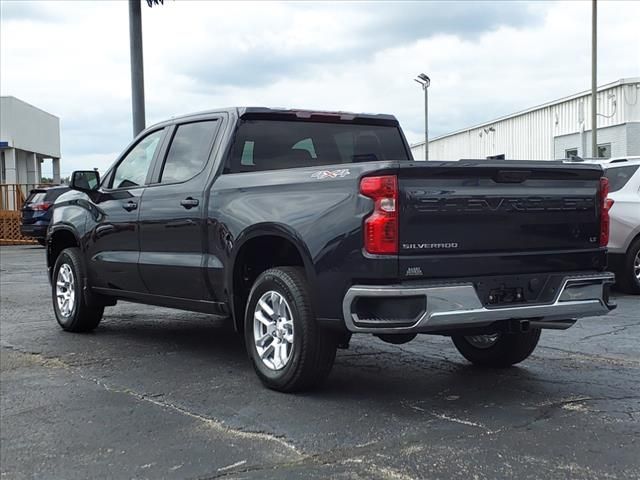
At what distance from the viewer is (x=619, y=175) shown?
984cm

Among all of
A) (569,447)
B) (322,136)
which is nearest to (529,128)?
(322,136)

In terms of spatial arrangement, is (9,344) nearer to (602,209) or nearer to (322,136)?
(322,136)

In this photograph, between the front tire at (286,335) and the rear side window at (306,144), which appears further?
the rear side window at (306,144)

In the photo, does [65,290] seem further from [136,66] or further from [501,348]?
[136,66]

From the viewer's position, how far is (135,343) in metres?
6.99

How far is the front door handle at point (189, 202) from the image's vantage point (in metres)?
5.72

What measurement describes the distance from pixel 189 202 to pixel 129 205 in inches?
39.8

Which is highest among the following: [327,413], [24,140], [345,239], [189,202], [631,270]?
[24,140]

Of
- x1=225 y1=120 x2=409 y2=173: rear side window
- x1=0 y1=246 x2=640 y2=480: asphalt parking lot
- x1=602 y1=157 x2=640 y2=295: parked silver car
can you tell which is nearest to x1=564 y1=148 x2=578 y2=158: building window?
x1=602 y1=157 x2=640 y2=295: parked silver car

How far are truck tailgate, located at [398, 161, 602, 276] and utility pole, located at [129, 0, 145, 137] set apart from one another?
30.5ft

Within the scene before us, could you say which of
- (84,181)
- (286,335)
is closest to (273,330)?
(286,335)

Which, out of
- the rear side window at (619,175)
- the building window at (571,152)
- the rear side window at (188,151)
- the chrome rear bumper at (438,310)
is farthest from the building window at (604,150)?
the chrome rear bumper at (438,310)

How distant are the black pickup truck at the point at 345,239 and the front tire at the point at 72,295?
0.84m

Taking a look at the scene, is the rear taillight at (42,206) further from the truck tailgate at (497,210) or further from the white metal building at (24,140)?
the truck tailgate at (497,210)
